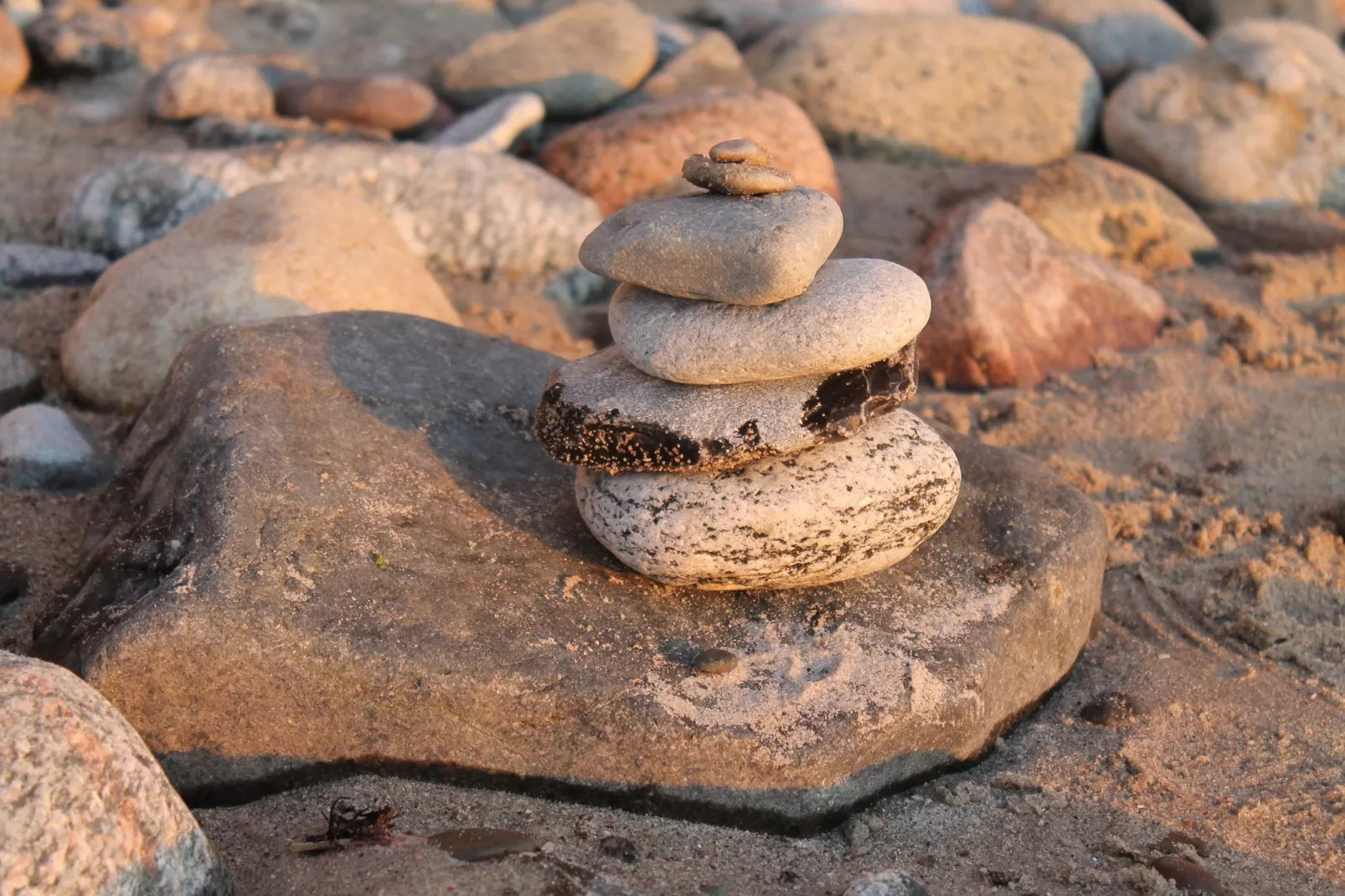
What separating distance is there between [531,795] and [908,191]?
232 inches

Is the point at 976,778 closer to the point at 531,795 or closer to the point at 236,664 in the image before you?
the point at 531,795

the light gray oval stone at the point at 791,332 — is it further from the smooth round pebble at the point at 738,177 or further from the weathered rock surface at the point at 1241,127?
the weathered rock surface at the point at 1241,127

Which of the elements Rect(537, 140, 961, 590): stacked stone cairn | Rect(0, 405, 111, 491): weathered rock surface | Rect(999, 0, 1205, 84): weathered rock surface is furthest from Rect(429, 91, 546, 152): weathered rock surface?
Rect(999, 0, 1205, 84): weathered rock surface

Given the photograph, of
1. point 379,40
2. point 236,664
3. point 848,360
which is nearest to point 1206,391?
point 848,360

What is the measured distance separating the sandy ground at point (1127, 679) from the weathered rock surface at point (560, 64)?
98.3 inches

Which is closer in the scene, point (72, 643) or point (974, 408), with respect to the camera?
point (72, 643)

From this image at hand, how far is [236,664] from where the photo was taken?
302 centimetres

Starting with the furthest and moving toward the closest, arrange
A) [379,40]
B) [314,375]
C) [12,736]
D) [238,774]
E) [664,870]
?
[379,40]
[314,375]
[238,774]
[664,870]
[12,736]

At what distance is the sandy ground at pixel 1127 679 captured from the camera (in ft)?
9.55

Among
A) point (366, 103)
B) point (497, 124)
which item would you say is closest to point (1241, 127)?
point (497, 124)

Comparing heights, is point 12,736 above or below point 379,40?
above

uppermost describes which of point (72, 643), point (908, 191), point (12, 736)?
point (12, 736)

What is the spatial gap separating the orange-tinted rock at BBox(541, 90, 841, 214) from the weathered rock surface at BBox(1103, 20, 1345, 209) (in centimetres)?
244

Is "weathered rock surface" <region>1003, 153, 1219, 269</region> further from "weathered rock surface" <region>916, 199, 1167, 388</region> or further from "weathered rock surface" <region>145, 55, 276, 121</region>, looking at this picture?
"weathered rock surface" <region>145, 55, 276, 121</region>
